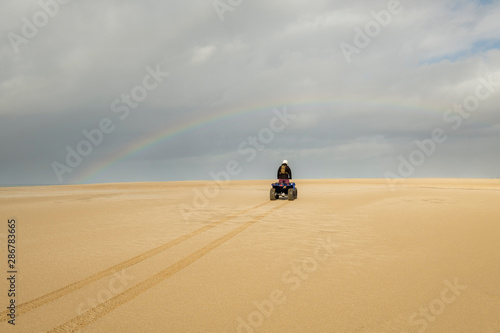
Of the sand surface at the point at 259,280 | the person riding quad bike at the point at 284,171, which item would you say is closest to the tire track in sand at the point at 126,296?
the sand surface at the point at 259,280

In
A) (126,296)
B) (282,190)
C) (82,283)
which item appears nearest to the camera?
(126,296)

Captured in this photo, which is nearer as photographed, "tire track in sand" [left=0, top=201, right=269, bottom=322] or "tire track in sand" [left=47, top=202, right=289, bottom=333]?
"tire track in sand" [left=47, top=202, right=289, bottom=333]

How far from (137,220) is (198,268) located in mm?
8123

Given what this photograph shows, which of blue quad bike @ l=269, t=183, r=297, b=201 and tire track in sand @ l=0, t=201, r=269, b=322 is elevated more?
blue quad bike @ l=269, t=183, r=297, b=201

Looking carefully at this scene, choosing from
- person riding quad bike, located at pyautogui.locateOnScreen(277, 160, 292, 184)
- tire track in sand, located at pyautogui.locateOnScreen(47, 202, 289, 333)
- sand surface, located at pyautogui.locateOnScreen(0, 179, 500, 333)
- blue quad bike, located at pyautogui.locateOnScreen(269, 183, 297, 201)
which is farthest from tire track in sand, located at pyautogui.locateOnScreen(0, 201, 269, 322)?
blue quad bike, located at pyautogui.locateOnScreen(269, 183, 297, 201)

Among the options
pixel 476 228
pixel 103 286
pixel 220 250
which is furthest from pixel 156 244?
pixel 476 228

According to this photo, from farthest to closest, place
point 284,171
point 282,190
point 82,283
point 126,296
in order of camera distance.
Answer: point 282,190 → point 284,171 → point 82,283 → point 126,296

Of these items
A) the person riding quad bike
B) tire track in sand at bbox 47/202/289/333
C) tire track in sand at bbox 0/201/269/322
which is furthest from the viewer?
the person riding quad bike

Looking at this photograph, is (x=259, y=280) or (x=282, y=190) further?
(x=282, y=190)

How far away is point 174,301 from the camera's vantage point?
451 centimetres

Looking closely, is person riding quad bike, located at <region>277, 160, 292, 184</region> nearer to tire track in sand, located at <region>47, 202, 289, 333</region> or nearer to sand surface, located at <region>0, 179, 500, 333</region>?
sand surface, located at <region>0, 179, 500, 333</region>

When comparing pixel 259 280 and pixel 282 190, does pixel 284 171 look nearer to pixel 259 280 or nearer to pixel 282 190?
pixel 282 190

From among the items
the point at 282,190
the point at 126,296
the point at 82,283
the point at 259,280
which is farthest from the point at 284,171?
the point at 126,296

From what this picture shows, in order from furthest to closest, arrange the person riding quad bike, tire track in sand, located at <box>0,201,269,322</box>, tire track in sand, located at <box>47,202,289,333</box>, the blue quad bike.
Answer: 1. the blue quad bike
2. the person riding quad bike
3. tire track in sand, located at <box>0,201,269,322</box>
4. tire track in sand, located at <box>47,202,289,333</box>
